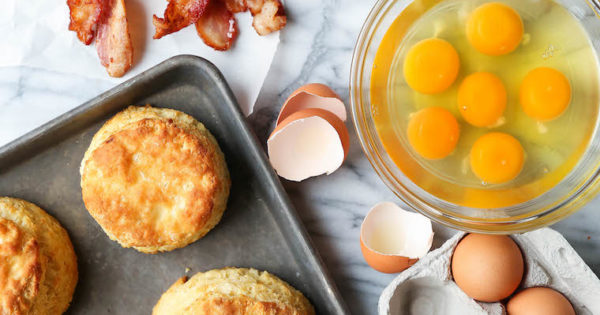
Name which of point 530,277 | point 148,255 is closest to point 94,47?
point 148,255

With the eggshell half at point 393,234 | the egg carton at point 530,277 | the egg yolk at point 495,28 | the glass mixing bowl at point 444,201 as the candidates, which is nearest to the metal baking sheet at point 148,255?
the eggshell half at point 393,234

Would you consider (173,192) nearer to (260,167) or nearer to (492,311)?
(260,167)

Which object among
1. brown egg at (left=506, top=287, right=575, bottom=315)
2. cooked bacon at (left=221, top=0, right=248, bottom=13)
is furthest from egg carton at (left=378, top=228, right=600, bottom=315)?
cooked bacon at (left=221, top=0, right=248, bottom=13)

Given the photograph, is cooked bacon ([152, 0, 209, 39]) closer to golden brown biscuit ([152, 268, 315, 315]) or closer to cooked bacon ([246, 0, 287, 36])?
cooked bacon ([246, 0, 287, 36])

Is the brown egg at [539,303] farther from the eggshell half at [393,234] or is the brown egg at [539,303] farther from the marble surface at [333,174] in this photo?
the marble surface at [333,174]

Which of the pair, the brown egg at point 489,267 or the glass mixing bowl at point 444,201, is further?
the brown egg at point 489,267

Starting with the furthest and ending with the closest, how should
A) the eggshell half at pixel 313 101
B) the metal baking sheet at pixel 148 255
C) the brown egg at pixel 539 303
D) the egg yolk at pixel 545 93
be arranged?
the metal baking sheet at pixel 148 255 < the eggshell half at pixel 313 101 < the brown egg at pixel 539 303 < the egg yolk at pixel 545 93

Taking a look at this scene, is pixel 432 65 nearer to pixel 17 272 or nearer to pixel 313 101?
pixel 313 101

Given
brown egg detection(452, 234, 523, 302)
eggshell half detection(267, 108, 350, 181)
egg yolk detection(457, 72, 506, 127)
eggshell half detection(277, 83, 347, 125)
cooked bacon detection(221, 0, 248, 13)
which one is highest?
egg yolk detection(457, 72, 506, 127)
